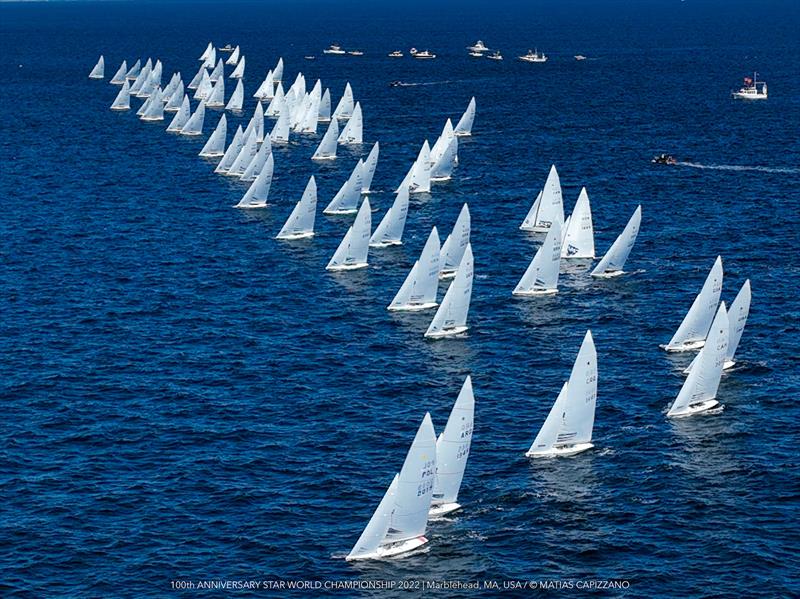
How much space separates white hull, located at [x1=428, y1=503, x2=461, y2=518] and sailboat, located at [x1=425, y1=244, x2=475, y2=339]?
34047mm

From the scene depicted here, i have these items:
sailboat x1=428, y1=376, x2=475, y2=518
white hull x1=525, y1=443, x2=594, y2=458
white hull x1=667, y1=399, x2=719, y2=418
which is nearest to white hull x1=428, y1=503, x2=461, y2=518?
sailboat x1=428, y1=376, x2=475, y2=518

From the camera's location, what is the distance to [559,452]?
293ft

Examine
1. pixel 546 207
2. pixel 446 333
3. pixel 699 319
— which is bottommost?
pixel 446 333

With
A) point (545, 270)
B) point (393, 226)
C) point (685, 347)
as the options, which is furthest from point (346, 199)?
point (685, 347)

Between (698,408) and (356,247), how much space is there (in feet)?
158

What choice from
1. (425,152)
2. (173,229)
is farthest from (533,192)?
(173,229)

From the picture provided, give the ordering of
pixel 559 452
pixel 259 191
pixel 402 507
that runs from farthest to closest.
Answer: pixel 259 191, pixel 559 452, pixel 402 507

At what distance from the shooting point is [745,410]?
96750 millimetres

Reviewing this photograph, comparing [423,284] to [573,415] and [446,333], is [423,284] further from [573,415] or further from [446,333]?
[573,415]

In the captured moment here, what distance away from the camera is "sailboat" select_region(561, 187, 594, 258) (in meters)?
137

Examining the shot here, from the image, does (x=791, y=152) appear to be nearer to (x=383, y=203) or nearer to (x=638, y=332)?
(x=383, y=203)

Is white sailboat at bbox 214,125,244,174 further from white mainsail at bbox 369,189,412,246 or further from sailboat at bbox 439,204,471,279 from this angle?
sailboat at bbox 439,204,471,279

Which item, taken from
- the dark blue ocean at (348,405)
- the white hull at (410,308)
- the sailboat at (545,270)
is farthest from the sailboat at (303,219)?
the sailboat at (545,270)

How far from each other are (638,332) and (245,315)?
34.3m
